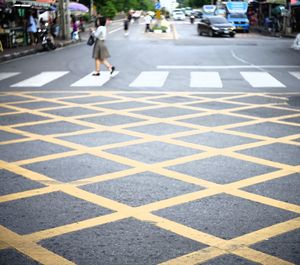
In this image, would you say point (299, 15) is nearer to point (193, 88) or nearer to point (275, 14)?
point (275, 14)

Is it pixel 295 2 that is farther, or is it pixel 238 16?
pixel 238 16

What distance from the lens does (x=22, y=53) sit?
76.0 ft

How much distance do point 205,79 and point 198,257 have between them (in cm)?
1083

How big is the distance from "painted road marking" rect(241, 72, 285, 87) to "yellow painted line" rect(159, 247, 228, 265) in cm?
978

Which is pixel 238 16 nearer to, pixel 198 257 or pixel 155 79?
pixel 155 79

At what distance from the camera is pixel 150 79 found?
47.6 feet

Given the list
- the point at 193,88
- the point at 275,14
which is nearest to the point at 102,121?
the point at 193,88

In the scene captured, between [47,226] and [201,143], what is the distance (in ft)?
11.0

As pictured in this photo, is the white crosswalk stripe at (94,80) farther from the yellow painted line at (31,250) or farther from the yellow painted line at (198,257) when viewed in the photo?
the yellow painted line at (198,257)

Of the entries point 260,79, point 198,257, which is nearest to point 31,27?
point 260,79

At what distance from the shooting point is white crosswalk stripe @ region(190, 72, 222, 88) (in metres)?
13.6

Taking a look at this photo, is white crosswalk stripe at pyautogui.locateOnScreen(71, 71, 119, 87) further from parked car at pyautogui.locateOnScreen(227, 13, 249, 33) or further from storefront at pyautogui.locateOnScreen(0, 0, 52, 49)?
parked car at pyautogui.locateOnScreen(227, 13, 249, 33)

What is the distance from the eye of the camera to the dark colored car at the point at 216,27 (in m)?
38.5

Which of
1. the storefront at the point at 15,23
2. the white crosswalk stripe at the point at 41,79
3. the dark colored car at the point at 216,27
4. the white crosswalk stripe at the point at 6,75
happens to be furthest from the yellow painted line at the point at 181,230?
the dark colored car at the point at 216,27
